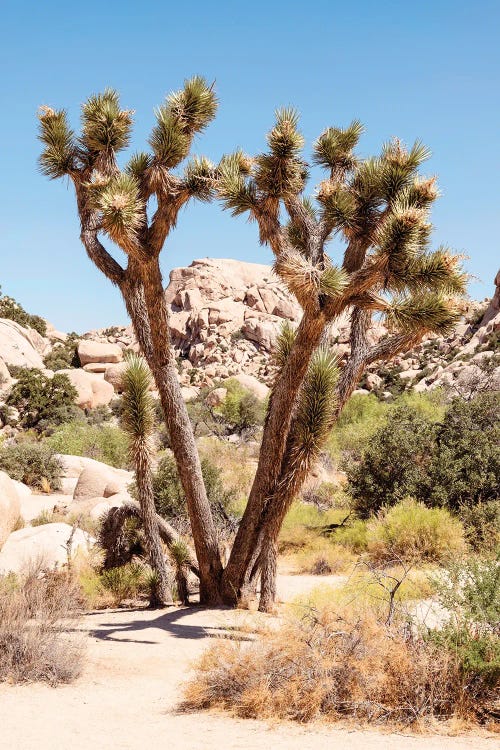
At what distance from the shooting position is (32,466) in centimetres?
2061

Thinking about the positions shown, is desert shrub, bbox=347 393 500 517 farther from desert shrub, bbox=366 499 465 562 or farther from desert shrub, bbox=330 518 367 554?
desert shrub, bbox=366 499 465 562

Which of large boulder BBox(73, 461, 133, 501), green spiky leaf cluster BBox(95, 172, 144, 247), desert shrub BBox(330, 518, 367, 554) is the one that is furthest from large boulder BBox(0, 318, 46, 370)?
green spiky leaf cluster BBox(95, 172, 144, 247)

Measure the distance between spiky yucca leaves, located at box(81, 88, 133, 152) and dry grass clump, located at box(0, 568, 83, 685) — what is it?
551 cm

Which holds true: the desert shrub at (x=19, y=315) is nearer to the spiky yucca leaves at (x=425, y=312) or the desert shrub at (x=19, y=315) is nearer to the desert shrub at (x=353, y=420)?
the desert shrub at (x=353, y=420)

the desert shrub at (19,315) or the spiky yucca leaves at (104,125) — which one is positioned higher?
the desert shrub at (19,315)

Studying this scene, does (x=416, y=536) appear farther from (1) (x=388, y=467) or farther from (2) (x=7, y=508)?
(2) (x=7, y=508)

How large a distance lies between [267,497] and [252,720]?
403 centimetres

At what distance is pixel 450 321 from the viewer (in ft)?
27.5

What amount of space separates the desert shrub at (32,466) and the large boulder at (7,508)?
6.09 meters

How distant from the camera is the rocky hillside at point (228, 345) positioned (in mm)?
41062

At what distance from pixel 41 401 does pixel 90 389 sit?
252 inches

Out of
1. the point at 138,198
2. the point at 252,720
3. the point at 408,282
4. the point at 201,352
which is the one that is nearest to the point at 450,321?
the point at 408,282

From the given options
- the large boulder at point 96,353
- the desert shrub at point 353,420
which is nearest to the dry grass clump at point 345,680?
the desert shrub at point 353,420

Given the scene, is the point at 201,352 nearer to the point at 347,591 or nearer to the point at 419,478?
the point at 419,478
